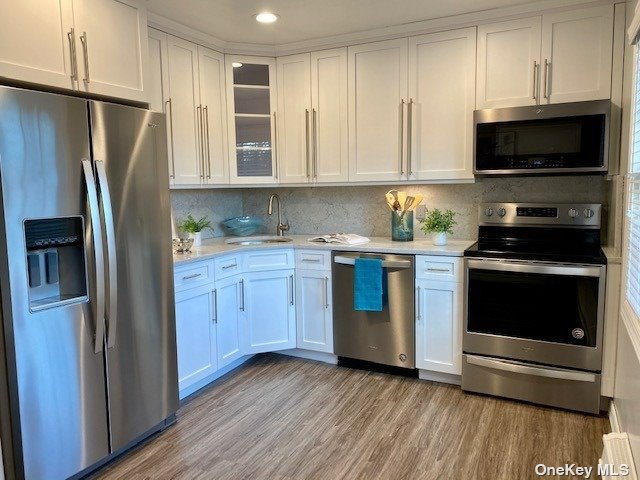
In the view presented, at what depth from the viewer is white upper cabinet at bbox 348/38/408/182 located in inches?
129

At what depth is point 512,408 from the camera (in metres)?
2.76

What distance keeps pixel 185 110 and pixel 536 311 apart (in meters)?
2.62

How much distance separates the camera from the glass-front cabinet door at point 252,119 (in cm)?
360

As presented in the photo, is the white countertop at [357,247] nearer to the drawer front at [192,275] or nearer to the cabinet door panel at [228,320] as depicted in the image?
the drawer front at [192,275]

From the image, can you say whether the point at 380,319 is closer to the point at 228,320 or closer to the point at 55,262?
the point at 228,320

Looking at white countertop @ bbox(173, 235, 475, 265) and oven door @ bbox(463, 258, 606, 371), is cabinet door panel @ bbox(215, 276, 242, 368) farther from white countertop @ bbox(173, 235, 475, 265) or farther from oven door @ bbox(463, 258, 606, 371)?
oven door @ bbox(463, 258, 606, 371)

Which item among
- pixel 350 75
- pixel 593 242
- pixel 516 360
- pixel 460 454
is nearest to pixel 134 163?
pixel 350 75

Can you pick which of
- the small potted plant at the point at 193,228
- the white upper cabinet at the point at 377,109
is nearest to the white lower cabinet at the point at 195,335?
the small potted plant at the point at 193,228

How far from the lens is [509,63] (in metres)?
2.94

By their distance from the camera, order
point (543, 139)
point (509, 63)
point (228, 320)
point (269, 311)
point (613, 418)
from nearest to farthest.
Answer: point (613, 418), point (543, 139), point (509, 63), point (228, 320), point (269, 311)

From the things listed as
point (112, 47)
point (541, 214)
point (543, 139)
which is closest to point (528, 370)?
point (541, 214)

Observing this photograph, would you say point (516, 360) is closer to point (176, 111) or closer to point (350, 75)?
point (350, 75)

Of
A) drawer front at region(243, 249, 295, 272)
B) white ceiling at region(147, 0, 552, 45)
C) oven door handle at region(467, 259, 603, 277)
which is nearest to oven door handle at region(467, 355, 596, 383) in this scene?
oven door handle at region(467, 259, 603, 277)

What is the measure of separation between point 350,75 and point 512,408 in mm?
2501
